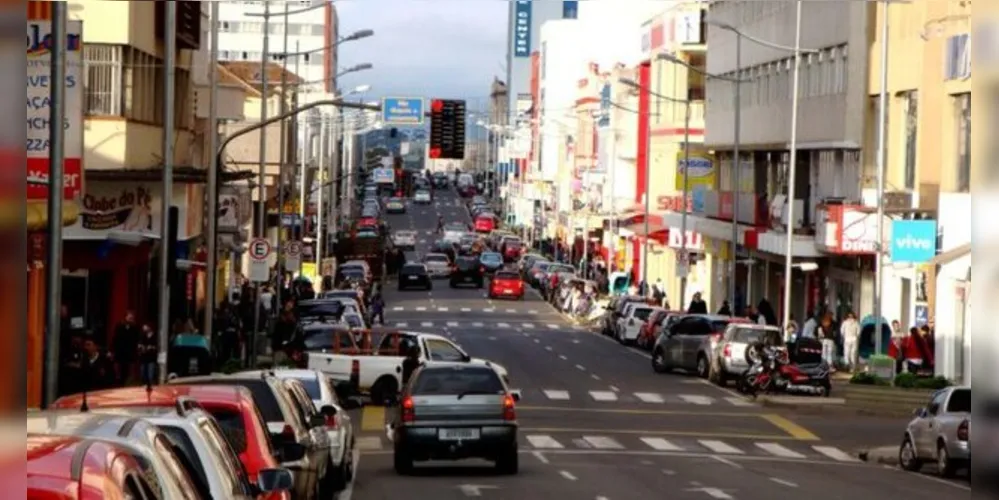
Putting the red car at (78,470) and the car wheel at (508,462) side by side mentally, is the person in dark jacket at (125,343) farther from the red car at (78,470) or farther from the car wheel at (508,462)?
the red car at (78,470)

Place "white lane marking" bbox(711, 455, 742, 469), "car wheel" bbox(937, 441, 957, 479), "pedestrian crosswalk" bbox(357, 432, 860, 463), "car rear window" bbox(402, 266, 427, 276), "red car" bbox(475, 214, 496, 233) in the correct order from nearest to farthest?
"car wheel" bbox(937, 441, 957, 479) < "white lane marking" bbox(711, 455, 742, 469) < "pedestrian crosswalk" bbox(357, 432, 860, 463) < "car rear window" bbox(402, 266, 427, 276) < "red car" bbox(475, 214, 496, 233)

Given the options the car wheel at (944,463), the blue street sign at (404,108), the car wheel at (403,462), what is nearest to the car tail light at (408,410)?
the car wheel at (403,462)

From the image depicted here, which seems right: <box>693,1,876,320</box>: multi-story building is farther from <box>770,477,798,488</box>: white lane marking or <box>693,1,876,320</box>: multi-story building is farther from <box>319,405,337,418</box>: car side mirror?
<box>319,405,337,418</box>: car side mirror

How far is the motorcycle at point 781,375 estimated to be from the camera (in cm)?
4822

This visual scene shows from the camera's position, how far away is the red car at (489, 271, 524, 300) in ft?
354

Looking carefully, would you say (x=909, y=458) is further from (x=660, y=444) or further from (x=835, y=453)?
(x=660, y=444)

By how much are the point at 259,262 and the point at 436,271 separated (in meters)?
76.8

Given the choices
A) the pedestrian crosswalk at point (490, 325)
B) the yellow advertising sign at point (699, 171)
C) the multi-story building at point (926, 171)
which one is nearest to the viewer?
the multi-story building at point (926, 171)

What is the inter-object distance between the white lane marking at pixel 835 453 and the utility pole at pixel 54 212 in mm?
21291

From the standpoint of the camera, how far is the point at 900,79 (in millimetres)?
59125

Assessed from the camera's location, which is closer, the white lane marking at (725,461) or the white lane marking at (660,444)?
the white lane marking at (725,461)

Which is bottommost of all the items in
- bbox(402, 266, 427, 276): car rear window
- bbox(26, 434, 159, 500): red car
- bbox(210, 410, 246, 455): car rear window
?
bbox(402, 266, 427, 276): car rear window

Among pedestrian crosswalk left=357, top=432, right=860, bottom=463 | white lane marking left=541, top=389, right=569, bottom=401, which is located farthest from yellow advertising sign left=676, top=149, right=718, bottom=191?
pedestrian crosswalk left=357, top=432, right=860, bottom=463

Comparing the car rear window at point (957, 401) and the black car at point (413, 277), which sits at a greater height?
the car rear window at point (957, 401)
